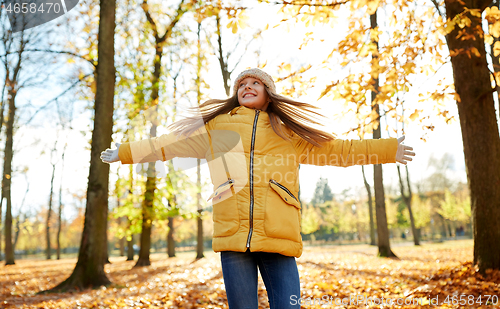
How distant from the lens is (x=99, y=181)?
760 centimetres

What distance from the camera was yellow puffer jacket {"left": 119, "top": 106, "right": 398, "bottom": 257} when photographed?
6.73ft

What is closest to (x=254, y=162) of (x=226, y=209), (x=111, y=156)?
(x=226, y=209)

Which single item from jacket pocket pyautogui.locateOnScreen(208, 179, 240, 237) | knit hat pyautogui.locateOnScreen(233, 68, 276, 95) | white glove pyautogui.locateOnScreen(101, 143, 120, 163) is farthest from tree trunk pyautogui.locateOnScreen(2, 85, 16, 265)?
jacket pocket pyautogui.locateOnScreen(208, 179, 240, 237)

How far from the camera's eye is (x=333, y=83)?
5.40m

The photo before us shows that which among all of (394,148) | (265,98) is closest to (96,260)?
(265,98)

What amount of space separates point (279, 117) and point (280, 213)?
736 millimetres

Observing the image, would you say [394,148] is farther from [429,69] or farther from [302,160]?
[429,69]

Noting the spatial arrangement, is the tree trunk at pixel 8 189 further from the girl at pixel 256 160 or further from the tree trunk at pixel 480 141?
the tree trunk at pixel 480 141

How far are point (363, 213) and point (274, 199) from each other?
46.1m

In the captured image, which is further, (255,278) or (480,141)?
(480,141)

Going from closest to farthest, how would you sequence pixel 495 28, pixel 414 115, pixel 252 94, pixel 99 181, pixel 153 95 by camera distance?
1. pixel 252 94
2. pixel 495 28
3. pixel 414 115
4. pixel 99 181
5. pixel 153 95

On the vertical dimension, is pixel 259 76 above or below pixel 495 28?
below

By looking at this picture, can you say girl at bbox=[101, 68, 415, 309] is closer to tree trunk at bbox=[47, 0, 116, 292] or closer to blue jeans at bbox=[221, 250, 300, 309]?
blue jeans at bbox=[221, 250, 300, 309]

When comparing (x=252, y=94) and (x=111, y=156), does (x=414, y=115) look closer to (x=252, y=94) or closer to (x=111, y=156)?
(x=252, y=94)
